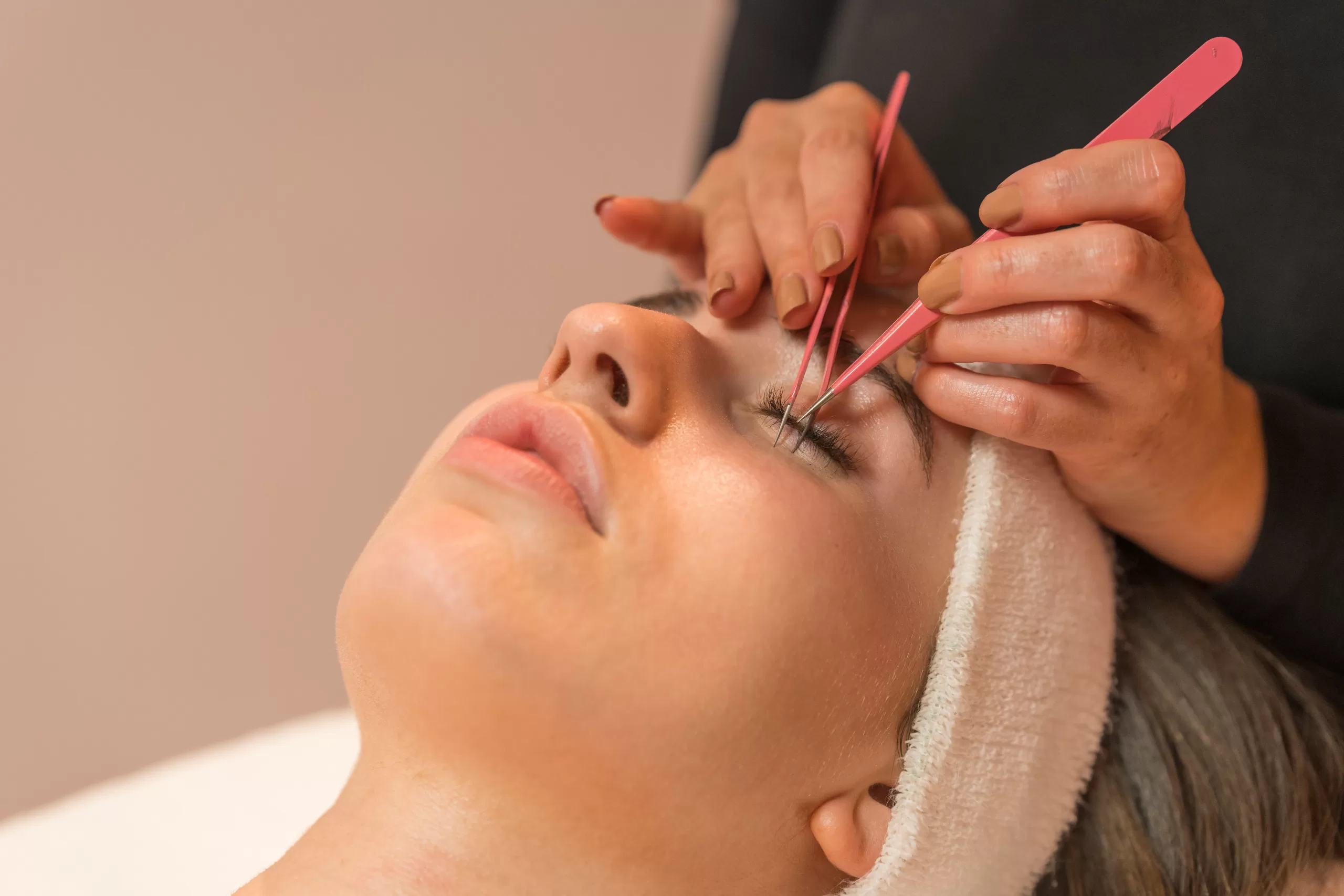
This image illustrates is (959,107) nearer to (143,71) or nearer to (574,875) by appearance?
(574,875)

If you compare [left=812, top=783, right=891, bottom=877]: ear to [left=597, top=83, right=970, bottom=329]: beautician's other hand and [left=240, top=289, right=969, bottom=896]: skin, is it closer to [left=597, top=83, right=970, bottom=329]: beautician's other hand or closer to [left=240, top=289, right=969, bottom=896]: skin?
[left=240, top=289, right=969, bottom=896]: skin

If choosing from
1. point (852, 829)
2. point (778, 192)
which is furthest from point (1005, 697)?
point (778, 192)

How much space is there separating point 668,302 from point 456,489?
30cm

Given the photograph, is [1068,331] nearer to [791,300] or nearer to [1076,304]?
[1076,304]

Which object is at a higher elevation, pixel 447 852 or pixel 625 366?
pixel 625 366

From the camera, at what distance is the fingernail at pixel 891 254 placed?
34.6 inches

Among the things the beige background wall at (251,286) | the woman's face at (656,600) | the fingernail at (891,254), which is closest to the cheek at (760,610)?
the woman's face at (656,600)

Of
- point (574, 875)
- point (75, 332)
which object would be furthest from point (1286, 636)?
point (75, 332)

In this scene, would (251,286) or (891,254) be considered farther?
(251,286)

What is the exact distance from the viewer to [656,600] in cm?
66

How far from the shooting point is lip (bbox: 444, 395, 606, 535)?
0.68m

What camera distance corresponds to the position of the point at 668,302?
91cm

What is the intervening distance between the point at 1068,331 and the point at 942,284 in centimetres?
9

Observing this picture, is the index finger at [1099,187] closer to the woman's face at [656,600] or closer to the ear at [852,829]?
the woman's face at [656,600]
